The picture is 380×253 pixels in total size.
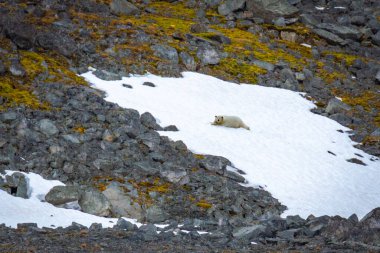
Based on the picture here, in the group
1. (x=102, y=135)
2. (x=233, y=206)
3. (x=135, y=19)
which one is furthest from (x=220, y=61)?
(x=233, y=206)

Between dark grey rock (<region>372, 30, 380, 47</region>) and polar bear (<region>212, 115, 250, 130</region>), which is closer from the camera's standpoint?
polar bear (<region>212, 115, 250, 130</region>)

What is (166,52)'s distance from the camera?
31.6 meters

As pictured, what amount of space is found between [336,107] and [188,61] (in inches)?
330

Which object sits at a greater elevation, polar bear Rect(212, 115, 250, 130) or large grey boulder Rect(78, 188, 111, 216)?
large grey boulder Rect(78, 188, 111, 216)

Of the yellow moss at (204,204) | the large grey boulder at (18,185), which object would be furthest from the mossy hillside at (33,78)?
the yellow moss at (204,204)

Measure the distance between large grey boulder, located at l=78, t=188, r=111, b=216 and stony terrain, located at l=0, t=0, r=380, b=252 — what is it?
30mm

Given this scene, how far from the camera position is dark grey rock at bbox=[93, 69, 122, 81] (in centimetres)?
2605

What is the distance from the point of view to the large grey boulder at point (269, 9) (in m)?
43.9

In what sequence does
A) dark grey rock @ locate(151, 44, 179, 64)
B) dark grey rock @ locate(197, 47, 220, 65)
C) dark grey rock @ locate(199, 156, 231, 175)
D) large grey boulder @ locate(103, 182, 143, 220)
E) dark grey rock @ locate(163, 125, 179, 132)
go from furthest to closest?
dark grey rock @ locate(197, 47, 220, 65) < dark grey rock @ locate(151, 44, 179, 64) < dark grey rock @ locate(163, 125, 179, 132) < dark grey rock @ locate(199, 156, 231, 175) < large grey boulder @ locate(103, 182, 143, 220)

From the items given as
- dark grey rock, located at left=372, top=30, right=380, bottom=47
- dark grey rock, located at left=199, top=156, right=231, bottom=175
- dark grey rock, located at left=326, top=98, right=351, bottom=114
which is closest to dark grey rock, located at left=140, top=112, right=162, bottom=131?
dark grey rock, located at left=199, top=156, right=231, bottom=175

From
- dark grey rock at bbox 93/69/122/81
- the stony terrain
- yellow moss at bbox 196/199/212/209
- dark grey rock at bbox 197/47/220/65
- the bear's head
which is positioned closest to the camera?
the stony terrain

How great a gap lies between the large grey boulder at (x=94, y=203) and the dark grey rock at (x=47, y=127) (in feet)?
13.2

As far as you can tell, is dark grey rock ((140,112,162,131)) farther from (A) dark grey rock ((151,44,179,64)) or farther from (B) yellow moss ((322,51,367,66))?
(B) yellow moss ((322,51,367,66))

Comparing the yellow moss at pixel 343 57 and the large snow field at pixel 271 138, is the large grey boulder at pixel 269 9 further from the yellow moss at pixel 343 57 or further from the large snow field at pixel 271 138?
the large snow field at pixel 271 138
